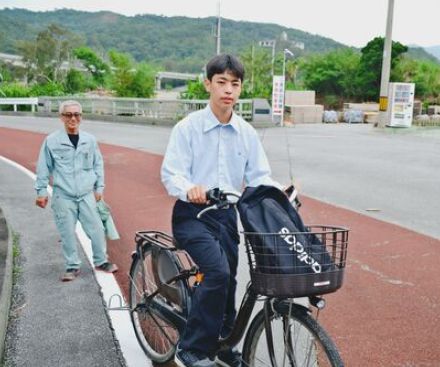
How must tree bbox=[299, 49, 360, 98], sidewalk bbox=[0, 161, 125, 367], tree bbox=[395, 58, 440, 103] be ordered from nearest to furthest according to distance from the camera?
sidewalk bbox=[0, 161, 125, 367] < tree bbox=[395, 58, 440, 103] < tree bbox=[299, 49, 360, 98]

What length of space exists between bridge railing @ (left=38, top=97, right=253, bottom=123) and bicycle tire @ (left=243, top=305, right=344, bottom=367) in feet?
67.9

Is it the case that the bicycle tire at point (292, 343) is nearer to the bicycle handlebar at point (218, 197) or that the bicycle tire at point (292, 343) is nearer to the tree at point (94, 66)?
the bicycle handlebar at point (218, 197)

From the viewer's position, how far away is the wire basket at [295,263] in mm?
2434

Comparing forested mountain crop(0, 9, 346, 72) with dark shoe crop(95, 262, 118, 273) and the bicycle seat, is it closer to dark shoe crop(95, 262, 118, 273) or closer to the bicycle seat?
dark shoe crop(95, 262, 118, 273)

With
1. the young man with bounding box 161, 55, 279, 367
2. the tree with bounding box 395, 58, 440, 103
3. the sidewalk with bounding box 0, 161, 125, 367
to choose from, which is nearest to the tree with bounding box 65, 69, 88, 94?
the tree with bounding box 395, 58, 440, 103

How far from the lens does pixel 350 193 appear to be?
998 cm

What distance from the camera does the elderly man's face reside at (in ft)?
16.8

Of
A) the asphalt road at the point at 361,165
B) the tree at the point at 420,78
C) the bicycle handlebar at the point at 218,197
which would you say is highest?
the tree at the point at 420,78

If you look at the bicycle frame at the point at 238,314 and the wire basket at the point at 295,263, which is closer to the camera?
the wire basket at the point at 295,263

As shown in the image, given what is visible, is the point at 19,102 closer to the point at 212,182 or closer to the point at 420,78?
the point at 420,78

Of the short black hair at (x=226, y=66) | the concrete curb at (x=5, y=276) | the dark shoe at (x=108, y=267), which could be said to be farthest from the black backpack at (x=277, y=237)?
the dark shoe at (x=108, y=267)

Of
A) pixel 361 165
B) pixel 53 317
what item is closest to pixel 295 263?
pixel 53 317

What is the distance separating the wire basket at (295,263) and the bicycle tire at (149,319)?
40.6 inches

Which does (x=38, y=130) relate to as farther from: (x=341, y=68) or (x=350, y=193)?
(x=341, y=68)
